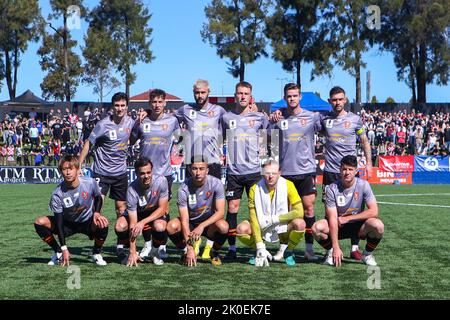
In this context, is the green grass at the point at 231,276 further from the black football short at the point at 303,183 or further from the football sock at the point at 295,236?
the black football short at the point at 303,183

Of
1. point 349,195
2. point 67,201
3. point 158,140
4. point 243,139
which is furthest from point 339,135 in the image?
point 67,201

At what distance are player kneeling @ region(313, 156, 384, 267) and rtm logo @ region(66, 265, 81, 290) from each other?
3.00 metres

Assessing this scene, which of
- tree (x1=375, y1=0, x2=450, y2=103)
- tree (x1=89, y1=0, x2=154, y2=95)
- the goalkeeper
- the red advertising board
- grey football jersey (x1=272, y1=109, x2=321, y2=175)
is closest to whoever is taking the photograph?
the goalkeeper

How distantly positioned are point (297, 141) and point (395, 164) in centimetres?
2083

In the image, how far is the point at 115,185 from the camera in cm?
994

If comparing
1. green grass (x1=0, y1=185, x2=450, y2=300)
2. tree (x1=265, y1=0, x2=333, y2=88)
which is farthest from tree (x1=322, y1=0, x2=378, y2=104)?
green grass (x1=0, y1=185, x2=450, y2=300)

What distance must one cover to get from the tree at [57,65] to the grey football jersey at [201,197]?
172 feet

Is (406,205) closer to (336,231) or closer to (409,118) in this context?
(336,231)

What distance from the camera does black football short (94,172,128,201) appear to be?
9.85 meters

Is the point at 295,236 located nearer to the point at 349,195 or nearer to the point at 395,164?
the point at 349,195

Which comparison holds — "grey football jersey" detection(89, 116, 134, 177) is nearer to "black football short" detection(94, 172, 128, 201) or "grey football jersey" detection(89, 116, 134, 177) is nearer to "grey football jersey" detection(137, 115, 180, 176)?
"black football short" detection(94, 172, 128, 201)

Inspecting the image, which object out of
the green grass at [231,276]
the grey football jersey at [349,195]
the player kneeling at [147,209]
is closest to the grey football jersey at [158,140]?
the player kneeling at [147,209]

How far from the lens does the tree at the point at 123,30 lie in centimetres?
5300
